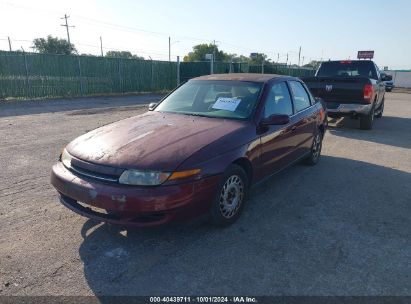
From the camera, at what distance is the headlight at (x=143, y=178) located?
10.2ft

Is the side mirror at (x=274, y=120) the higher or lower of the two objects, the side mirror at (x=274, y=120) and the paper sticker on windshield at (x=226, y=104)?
the lower

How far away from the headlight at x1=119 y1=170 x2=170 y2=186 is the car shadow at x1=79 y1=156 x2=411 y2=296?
0.47 metres

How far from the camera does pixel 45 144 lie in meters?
7.36

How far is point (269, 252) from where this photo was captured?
11.0 feet

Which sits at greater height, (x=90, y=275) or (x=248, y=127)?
(x=248, y=127)

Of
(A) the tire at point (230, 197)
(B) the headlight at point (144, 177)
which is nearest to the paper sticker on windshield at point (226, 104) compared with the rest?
(A) the tire at point (230, 197)

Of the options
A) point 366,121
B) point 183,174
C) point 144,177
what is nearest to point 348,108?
point 366,121

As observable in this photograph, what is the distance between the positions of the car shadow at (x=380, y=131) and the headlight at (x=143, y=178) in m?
7.19

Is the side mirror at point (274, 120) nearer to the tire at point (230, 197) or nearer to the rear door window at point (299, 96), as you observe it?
the tire at point (230, 197)

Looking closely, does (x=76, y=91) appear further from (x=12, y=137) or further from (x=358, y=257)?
(x=358, y=257)

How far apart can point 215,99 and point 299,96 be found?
167 centimetres

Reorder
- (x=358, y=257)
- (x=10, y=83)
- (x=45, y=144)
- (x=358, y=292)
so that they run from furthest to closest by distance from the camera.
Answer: (x=10, y=83), (x=45, y=144), (x=358, y=257), (x=358, y=292)

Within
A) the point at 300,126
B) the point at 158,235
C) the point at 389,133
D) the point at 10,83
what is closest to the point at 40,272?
the point at 158,235

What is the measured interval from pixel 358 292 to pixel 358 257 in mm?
558
